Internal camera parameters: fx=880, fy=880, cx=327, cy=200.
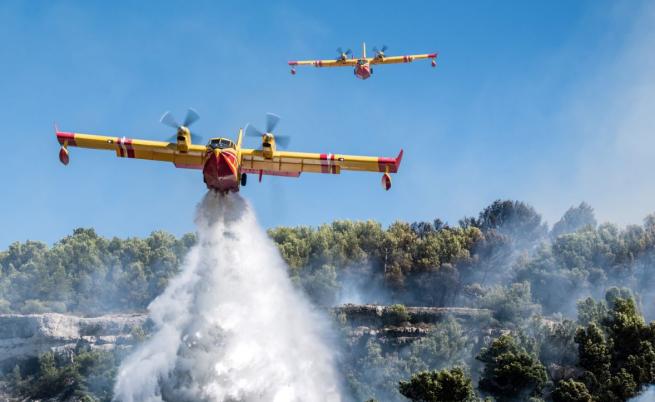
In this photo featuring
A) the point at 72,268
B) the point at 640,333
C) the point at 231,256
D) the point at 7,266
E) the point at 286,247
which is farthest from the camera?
the point at 7,266

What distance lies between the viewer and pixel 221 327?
5919 cm

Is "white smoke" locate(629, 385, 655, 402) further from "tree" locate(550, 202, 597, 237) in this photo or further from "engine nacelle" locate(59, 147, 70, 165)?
"tree" locate(550, 202, 597, 237)

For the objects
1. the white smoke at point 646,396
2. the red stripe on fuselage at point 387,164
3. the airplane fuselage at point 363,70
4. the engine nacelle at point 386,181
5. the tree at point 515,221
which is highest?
the airplane fuselage at point 363,70

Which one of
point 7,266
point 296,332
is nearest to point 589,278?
point 296,332

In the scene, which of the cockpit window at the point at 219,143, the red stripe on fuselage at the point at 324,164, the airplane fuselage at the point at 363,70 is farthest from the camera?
the airplane fuselage at the point at 363,70

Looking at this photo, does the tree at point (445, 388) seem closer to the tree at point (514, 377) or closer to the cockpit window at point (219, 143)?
the tree at point (514, 377)

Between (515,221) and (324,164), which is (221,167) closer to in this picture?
(324,164)

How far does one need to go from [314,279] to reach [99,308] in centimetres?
2990

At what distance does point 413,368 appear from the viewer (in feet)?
273

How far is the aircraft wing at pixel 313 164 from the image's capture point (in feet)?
178

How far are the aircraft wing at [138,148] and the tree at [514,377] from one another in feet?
98.4

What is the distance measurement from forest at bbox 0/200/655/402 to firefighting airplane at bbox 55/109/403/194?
56.4 ft

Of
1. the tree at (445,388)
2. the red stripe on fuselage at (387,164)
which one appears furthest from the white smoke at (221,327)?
the red stripe on fuselage at (387,164)

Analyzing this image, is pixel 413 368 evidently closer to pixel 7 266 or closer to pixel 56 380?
pixel 56 380
